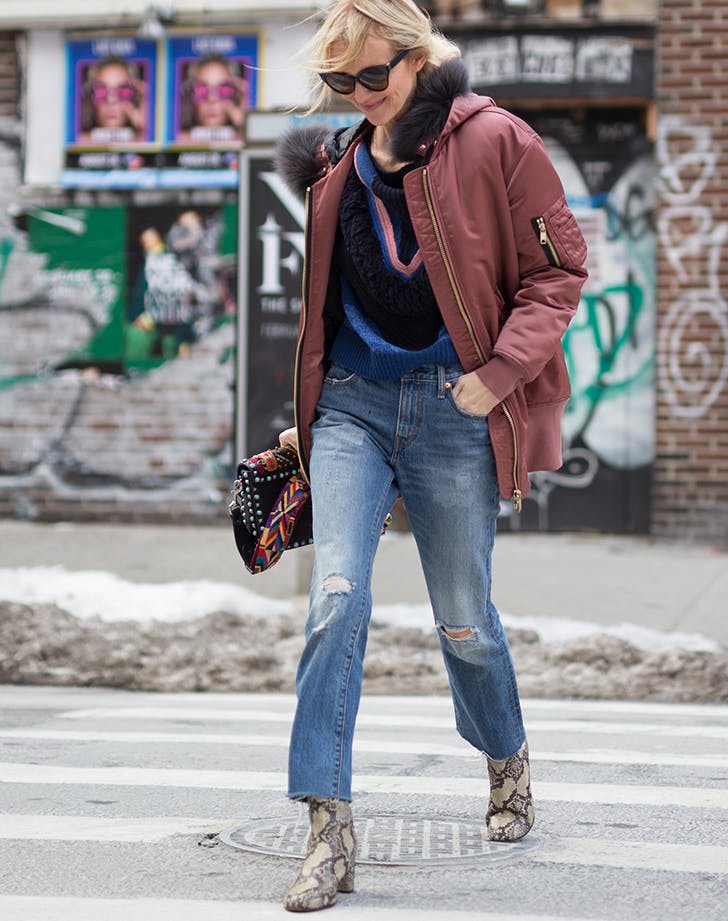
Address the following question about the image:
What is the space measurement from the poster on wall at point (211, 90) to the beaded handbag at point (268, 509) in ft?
27.1

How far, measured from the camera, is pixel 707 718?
6.41 meters

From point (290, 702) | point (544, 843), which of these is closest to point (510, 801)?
point (544, 843)

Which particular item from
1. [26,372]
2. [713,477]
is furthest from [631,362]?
[26,372]

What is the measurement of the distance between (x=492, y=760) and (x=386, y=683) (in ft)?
10.4

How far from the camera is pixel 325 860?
141 inches

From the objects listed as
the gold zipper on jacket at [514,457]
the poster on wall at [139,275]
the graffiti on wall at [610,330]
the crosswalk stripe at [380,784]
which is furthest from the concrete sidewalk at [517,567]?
the gold zipper on jacket at [514,457]

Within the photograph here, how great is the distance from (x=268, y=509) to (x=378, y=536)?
1.37 feet

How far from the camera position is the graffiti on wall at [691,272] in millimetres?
11414

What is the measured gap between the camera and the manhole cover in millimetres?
3967

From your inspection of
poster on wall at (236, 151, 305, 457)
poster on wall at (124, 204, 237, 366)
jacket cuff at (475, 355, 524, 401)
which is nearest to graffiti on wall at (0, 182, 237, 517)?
poster on wall at (124, 204, 237, 366)

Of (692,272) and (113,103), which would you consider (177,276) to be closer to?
(113,103)

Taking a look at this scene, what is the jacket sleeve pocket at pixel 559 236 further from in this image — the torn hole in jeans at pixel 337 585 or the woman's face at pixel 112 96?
the woman's face at pixel 112 96

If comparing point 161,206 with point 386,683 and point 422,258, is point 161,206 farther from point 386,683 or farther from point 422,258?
point 422,258

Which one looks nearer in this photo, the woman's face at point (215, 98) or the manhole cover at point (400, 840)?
the manhole cover at point (400, 840)
